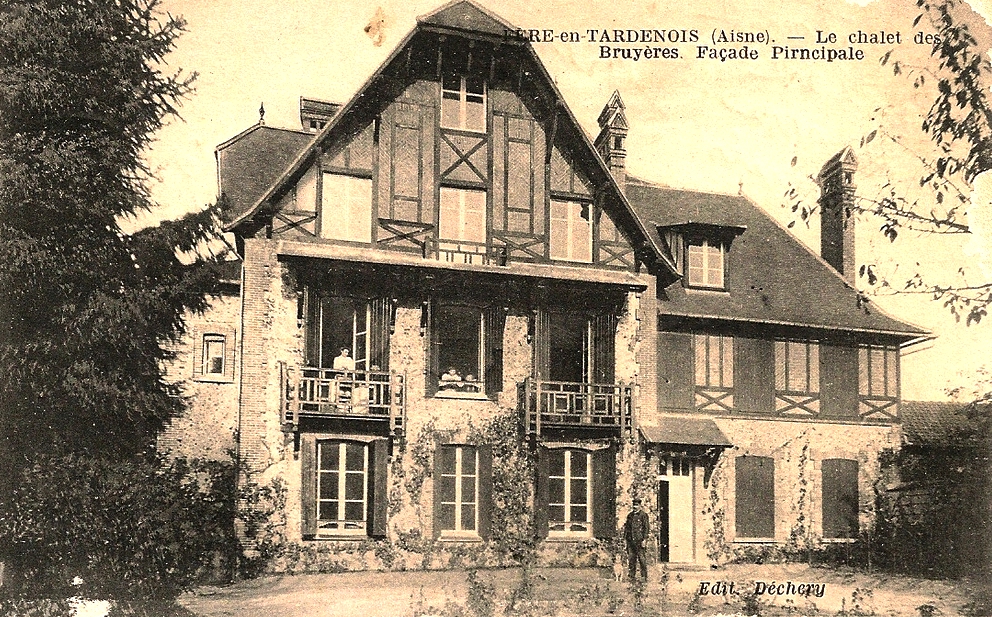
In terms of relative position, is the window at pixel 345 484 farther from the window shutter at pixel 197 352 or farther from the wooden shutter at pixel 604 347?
the wooden shutter at pixel 604 347

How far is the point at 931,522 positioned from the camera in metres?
13.9

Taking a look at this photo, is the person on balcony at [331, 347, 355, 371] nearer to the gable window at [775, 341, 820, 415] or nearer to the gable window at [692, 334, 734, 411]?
the gable window at [692, 334, 734, 411]

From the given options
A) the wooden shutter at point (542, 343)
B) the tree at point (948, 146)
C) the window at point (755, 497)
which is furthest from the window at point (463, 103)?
the window at point (755, 497)

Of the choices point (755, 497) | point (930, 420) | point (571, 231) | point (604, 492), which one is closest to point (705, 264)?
point (571, 231)

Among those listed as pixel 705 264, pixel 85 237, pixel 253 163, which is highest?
pixel 253 163

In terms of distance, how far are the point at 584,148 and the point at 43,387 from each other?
9.03 m

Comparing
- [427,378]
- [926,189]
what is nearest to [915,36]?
[926,189]

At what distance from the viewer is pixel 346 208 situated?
14.0 m

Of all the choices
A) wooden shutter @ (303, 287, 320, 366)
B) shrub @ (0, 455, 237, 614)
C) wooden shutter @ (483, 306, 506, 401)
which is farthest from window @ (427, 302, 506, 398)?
shrub @ (0, 455, 237, 614)

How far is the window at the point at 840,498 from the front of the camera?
52.3 feet

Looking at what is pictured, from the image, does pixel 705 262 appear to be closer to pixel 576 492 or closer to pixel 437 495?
pixel 576 492

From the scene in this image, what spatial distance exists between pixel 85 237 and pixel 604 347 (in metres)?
8.44

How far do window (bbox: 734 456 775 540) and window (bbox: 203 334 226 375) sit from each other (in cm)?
979

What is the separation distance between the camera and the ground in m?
11.1
